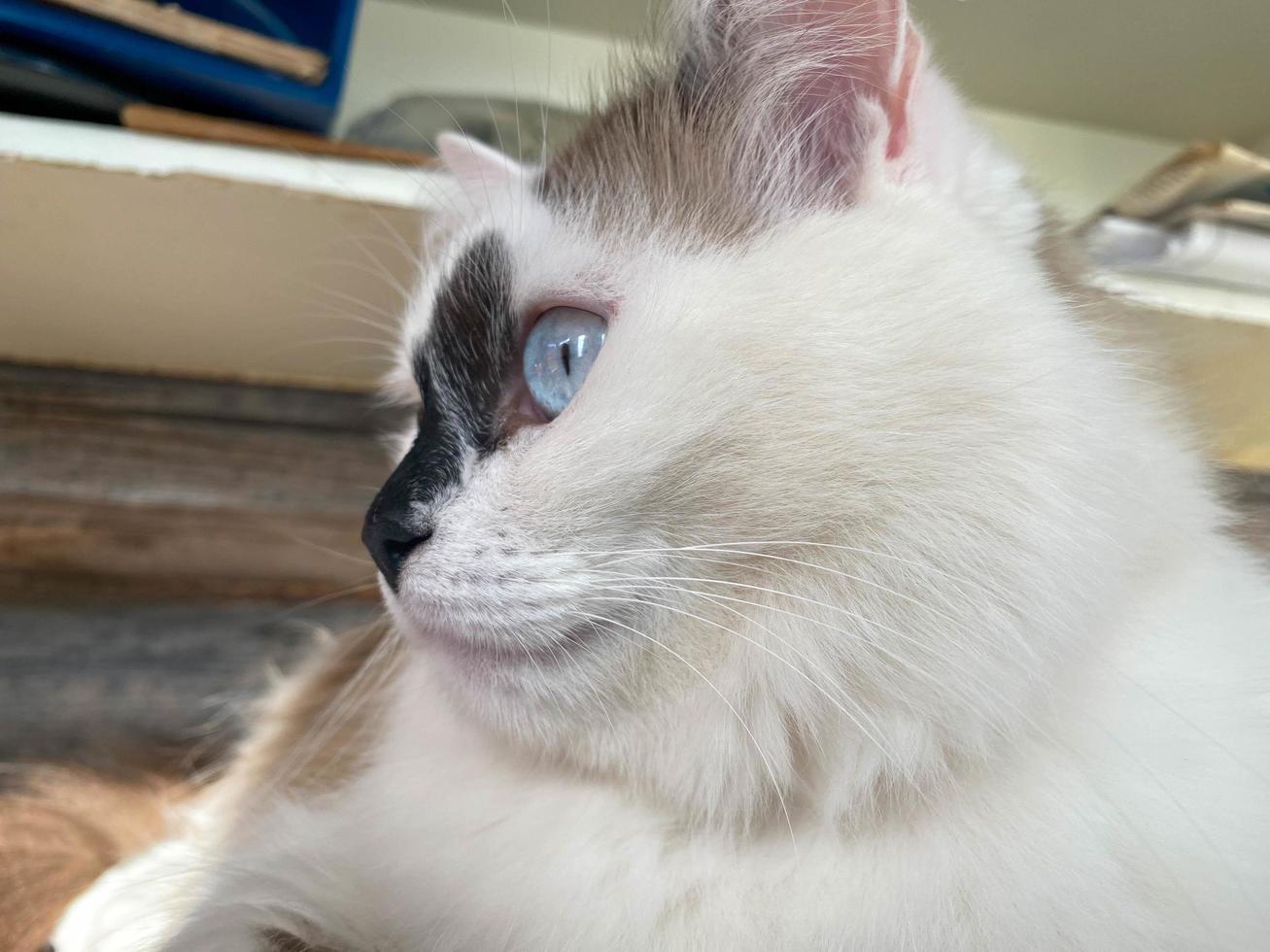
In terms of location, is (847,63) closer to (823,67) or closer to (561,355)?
(823,67)

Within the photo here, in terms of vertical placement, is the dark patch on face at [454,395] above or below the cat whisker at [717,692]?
above

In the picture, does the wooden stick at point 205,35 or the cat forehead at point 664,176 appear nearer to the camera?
the cat forehead at point 664,176

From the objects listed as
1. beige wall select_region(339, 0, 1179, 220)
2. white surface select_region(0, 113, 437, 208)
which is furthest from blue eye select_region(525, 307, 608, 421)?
beige wall select_region(339, 0, 1179, 220)

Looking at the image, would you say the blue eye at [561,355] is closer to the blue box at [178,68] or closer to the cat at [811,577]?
the cat at [811,577]

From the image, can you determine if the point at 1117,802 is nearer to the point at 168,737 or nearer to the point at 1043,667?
the point at 1043,667

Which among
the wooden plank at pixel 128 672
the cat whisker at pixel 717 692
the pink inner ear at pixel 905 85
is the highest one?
the pink inner ear at pixel 905 85

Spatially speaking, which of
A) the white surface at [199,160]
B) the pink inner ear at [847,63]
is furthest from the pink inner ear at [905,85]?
the white surface at [199,160]

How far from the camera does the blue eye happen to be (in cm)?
56

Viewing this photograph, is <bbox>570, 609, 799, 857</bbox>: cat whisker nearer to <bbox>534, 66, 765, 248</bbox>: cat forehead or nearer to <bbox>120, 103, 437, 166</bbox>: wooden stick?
<bbox>534, 66, 765, 248</bbox>: cat forehead

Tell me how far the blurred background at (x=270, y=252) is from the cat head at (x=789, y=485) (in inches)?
10.5

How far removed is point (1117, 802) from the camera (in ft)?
1.66

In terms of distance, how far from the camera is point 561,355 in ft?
1.85

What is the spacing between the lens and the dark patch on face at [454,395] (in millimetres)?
542

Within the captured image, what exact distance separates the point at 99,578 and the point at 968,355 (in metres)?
1.44
